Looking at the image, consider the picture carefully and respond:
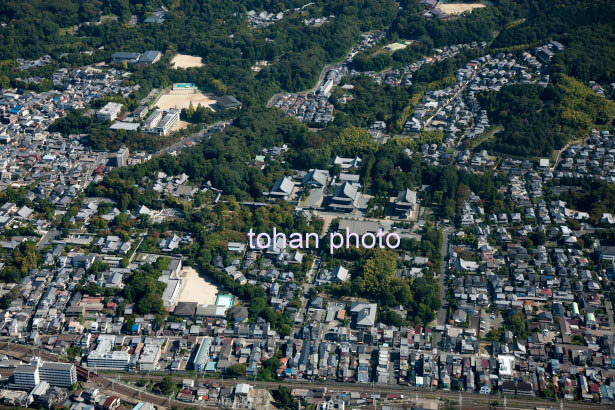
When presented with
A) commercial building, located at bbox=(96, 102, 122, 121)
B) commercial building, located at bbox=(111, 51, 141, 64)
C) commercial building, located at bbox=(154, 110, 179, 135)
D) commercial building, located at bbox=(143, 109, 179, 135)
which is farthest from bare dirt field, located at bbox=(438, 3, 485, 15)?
commercial building, located at bbox=(96, 102, 122, 121)

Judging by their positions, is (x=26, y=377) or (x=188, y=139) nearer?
(x=26, y=377)

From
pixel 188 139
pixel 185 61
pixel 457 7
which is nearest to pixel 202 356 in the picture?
pixel 188 139

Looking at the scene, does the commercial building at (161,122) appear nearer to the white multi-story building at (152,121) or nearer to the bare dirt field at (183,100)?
the white multi-story building at (152,121)

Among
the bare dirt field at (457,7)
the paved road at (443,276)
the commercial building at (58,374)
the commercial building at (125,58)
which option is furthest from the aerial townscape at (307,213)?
the bare dirt field at (457,7)

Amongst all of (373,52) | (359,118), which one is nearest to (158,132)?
(359,118)

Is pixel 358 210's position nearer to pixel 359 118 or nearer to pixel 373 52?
pixel 359 118

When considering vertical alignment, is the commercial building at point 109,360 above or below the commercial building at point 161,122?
above

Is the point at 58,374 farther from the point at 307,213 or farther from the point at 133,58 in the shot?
the point at 133,58
